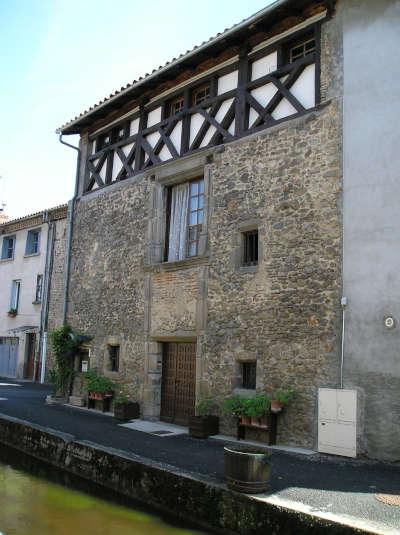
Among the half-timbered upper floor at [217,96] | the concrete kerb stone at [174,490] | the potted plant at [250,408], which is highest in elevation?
the half-timbered upper floor at [217,96]

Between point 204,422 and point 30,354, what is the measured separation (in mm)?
12457

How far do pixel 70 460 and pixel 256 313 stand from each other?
12.6 feet

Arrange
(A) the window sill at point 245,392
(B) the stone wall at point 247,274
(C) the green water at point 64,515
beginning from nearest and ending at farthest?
1. (C) the green water at point 64,515
2. (B) the stone wall at point 247,274
3. (A) the window sill at point 245,392

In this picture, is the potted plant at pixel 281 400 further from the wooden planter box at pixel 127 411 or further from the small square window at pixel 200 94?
the small square window at pixel 200 94

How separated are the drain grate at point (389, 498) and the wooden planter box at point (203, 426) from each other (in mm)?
4006

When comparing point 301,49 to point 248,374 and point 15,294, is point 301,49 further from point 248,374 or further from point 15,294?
point 15,294

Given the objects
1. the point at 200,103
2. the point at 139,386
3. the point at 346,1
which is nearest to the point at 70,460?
the point at 139,386

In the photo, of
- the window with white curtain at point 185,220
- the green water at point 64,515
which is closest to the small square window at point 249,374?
the window with white curtain at point 185,220

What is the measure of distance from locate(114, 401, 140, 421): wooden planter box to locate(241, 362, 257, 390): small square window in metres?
2.93

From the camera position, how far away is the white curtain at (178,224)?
1122 centimetres

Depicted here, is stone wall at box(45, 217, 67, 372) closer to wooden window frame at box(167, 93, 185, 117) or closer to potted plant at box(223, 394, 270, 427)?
wooden window frame at box(167, 93, 185, 117)

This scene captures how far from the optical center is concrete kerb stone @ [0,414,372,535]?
4.95m

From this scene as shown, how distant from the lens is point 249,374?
9445mm

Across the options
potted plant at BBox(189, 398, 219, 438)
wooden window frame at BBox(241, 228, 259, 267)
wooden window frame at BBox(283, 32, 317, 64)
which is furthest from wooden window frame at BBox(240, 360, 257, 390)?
wooden window frame at BBox(283, 32, 317, 64)
